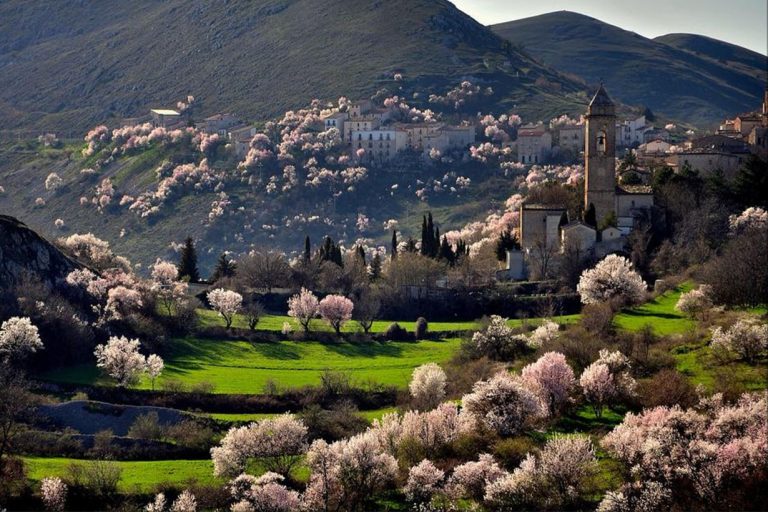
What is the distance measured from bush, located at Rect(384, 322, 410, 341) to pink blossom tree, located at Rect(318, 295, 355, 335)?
10.6ft

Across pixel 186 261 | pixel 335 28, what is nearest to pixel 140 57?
pixel 335 28

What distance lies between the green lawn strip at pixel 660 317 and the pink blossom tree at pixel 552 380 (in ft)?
25.4

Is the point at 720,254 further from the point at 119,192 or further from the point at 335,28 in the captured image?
the point at 335,28

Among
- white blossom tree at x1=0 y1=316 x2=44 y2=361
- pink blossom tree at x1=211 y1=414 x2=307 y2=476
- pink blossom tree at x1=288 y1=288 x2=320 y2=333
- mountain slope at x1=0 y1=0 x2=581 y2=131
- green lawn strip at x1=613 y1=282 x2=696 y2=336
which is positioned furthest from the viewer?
mountain slope at x1=0 y1=0 x2=581 y2=131

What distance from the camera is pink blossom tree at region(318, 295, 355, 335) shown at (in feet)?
241

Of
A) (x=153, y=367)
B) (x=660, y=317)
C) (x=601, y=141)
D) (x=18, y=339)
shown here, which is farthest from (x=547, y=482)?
(x=601, y=141)

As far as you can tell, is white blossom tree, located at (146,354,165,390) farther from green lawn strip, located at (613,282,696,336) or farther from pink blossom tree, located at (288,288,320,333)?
green lawn strip, located at (613,282,696,336)

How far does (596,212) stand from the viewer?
76.7 metres

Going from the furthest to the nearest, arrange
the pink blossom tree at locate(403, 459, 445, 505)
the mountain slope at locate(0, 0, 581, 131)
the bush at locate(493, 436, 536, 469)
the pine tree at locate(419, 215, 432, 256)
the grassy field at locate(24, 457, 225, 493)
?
the mountain slope at locate(0, 0, 581, 131)
the pine tree at locate(419, 215, 432, 256)
the grassy field at locate(24, 457, 225, 493)
the bush at locate(493, 436, 536, 469)
the pink blossom tree at locate(403, 459, 445, 505)

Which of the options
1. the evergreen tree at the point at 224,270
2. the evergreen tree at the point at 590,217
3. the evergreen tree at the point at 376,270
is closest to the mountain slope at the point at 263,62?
the evergreen tree at the point at 376,270

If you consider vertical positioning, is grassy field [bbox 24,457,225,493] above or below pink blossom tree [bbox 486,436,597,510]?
below

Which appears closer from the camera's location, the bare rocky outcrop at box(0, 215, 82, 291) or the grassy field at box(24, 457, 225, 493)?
the grassy field at box(24, 457, 225, 493)

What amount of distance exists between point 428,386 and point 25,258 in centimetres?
2519

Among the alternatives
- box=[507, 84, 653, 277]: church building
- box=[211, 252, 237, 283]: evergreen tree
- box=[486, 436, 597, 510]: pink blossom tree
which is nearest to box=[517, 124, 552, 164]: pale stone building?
box=[507, 84, 653, 277]: church building
